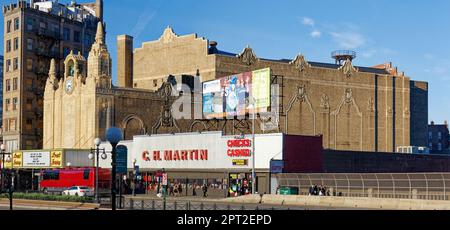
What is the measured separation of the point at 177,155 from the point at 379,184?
95.8 feet

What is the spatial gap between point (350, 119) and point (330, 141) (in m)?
7.18

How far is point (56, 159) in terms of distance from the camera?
9456 cm

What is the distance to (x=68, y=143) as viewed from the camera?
101m

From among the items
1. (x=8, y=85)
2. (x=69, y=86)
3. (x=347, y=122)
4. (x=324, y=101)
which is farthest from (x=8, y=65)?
(x=347, y=122)

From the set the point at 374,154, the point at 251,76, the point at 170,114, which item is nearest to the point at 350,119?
the point at 374,154

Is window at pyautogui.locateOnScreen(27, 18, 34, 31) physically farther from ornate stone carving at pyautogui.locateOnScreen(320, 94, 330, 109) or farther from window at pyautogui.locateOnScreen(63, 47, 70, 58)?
ornate stone carving at pyautogui.locateOnScreen(320, 94, 330, 109)

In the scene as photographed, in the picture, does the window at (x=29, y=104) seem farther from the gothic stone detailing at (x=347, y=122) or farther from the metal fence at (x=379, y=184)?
the metal fence at (x=379, y=184)

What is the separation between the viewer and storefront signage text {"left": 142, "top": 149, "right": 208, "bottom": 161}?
8075 cm

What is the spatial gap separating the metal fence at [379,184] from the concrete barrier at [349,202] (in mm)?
4573

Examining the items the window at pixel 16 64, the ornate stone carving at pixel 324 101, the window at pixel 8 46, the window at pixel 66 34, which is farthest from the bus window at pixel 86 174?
the ornate stone carving at pixel 324 101

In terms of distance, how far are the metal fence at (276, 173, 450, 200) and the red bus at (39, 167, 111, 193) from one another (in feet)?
64.7

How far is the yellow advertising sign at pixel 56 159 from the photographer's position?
9356 centimetres

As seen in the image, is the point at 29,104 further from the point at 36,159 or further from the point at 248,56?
the point at 248,56
